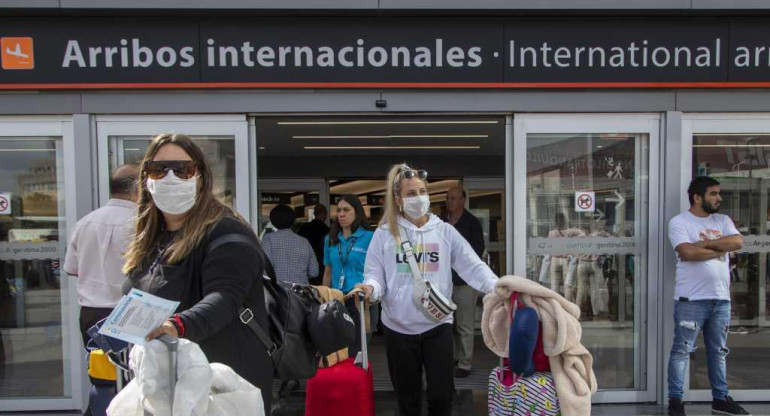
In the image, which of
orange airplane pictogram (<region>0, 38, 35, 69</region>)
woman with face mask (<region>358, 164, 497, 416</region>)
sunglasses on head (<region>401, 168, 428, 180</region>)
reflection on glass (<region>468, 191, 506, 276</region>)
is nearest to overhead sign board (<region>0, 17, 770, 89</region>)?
orange airplane pictogram (<region>0, 38, 35, 69</region>)

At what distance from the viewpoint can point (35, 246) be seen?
15.4ft

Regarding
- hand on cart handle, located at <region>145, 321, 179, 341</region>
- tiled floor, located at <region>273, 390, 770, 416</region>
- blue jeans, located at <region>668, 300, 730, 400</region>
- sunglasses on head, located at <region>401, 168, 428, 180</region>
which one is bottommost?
tiled floor, located at <region>273, 390, 770, 416</region>

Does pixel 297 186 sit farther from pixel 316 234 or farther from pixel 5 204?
pixel 5 204

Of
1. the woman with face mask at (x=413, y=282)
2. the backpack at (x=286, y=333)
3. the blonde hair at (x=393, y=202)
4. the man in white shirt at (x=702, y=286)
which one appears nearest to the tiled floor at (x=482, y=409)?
the man in white shirt at (x=702, y=286)

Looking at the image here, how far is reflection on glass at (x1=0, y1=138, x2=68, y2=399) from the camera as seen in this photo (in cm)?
468

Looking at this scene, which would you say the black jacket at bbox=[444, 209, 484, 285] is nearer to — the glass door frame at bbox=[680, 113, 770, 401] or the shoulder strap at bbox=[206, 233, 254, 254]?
the glass door frame at bbox=[680, 113, 770, 401]

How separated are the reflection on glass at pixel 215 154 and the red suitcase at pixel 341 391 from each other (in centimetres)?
203

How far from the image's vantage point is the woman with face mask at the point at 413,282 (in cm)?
335

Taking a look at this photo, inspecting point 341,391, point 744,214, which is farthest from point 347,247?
point 744,214

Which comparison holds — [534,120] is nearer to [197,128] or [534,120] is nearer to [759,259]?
[759,259]

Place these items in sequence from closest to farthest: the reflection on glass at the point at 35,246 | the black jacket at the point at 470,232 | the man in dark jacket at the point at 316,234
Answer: the reflection on glass at the point at 35,246, the black jacket at the point at 470,232, the man in dark jacket at the point at 316,234

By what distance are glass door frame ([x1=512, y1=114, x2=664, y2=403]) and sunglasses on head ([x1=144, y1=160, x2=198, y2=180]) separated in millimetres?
3181

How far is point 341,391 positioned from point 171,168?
1708 mm

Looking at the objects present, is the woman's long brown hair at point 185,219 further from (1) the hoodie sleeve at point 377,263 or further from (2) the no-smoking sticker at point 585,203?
(2) the no-smoking sticker at point 585,203
